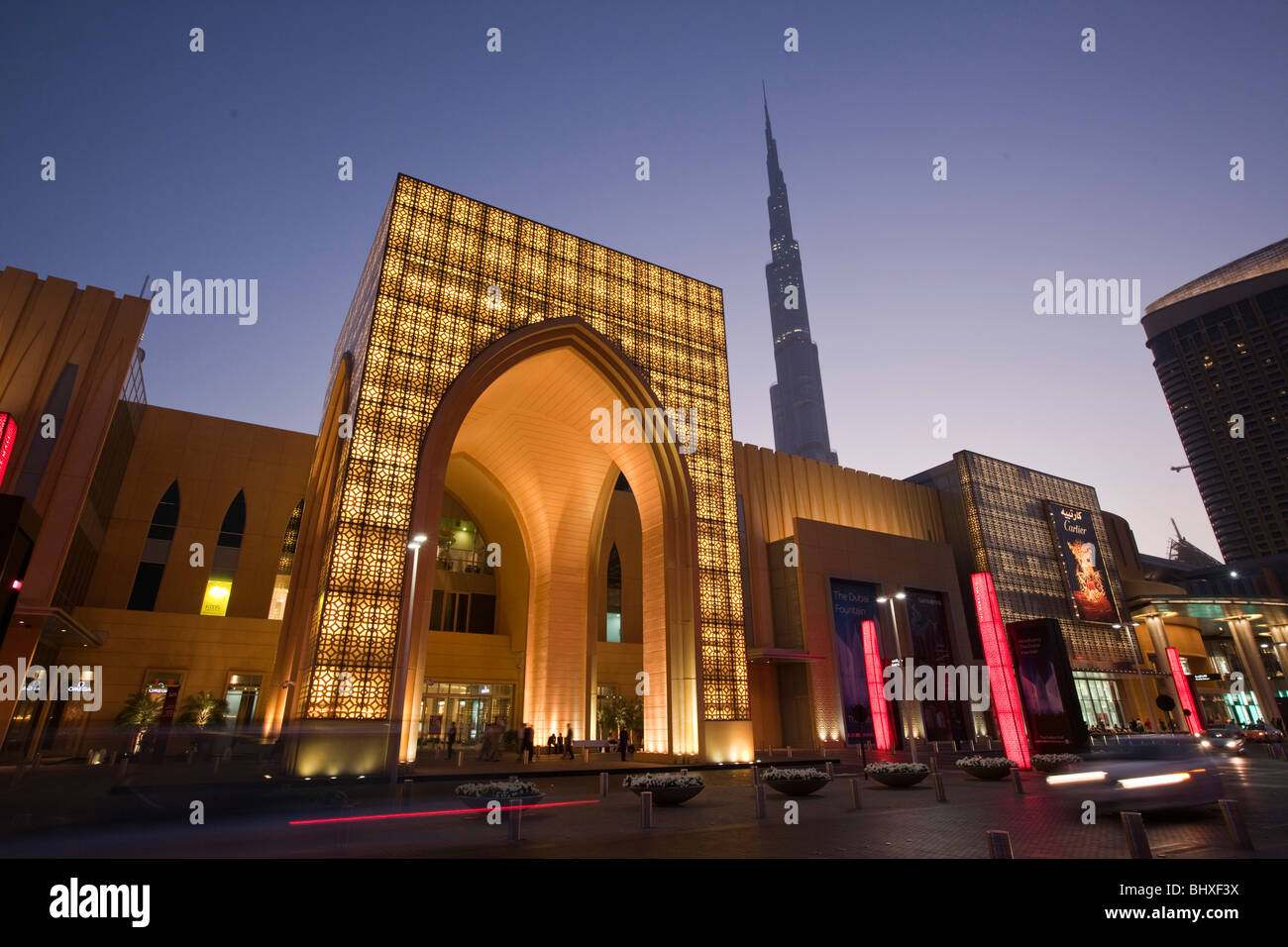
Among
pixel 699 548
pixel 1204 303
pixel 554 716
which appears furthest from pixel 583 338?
pixel 1204 303

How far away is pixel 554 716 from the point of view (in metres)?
29.6

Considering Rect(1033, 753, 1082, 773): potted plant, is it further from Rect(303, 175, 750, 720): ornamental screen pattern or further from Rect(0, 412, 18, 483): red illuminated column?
Rect(0, 412, 18, 483): red illuminated column

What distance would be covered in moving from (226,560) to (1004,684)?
33130 mm

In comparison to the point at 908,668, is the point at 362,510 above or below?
above

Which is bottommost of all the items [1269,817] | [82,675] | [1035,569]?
[1269,817]

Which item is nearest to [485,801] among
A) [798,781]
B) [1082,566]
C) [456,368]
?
[798,781]

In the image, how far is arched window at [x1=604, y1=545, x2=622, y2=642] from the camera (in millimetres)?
35719

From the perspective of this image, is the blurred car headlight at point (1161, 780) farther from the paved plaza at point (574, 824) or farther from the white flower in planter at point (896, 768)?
the white flower in planter at point (896, 768)

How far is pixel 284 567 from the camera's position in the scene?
32594 mm

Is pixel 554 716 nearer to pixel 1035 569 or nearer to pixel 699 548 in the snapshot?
pixel 699 548

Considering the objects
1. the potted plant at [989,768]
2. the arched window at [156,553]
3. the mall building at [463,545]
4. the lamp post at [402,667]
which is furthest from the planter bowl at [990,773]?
the arched window at [156,553]

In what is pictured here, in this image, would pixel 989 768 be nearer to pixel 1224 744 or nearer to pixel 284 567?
pixel 1224 744

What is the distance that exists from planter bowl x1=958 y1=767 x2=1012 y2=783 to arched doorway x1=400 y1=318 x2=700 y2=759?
334 inches
